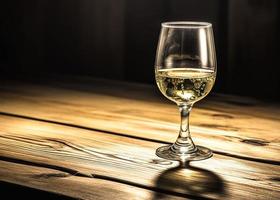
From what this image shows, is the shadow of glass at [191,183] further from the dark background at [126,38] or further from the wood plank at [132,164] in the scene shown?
the dark background at [126,38]

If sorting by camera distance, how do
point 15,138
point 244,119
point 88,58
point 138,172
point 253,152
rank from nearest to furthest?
point 138,172, point 253,152, point 15,138, point 244,119, point 88,58

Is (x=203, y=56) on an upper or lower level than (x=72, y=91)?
upper

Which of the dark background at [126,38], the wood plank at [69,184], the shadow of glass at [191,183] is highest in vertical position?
the dark background at [126,38]

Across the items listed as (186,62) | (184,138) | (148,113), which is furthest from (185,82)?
(148,113)

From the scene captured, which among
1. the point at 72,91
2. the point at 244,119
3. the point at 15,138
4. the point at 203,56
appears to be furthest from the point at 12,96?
the point at 203,56

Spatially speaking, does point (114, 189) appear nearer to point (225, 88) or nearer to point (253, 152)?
point (253, 152)

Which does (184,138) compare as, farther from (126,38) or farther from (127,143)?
(126,38)

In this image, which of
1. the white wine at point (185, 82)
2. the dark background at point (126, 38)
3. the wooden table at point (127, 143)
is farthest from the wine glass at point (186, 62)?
the dark background at point (126, 38)
